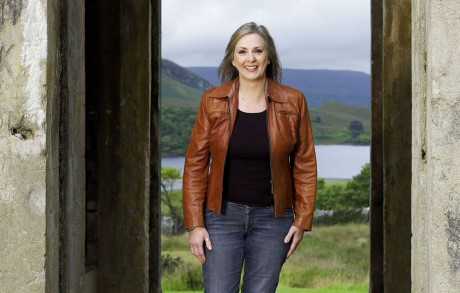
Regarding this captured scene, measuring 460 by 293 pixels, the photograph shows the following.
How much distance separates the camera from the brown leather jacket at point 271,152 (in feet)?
12.3

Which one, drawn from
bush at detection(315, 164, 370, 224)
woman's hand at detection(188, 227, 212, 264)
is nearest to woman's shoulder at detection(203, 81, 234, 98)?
woman's hand at detection(188, 227, 212, 264)

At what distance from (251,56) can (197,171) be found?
1.82 feet

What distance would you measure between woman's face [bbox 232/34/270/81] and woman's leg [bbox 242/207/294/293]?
59 centimetres

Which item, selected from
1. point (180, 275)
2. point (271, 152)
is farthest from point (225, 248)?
point (180, 275)

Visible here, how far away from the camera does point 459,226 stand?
3709mm

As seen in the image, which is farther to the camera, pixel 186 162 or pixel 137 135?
pixel 137 135

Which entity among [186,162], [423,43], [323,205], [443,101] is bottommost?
[323,205]

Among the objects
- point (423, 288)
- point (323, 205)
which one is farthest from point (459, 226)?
point (323, 205)

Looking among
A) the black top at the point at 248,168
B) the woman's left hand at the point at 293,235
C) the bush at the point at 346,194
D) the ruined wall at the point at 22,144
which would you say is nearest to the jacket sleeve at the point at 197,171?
the black top at the point at 248,168

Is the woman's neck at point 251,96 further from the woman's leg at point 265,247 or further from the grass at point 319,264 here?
→ the grass at point 319,264

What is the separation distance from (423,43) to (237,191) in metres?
1.07

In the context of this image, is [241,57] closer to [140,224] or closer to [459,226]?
[459,226]

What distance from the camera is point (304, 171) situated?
388 centimetres

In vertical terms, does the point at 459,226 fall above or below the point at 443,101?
below
